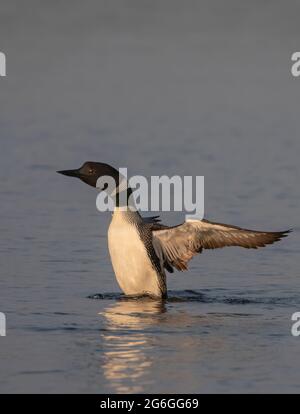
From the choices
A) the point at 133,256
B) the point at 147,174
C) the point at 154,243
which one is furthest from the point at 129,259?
the point at 147,174

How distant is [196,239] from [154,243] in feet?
1.25

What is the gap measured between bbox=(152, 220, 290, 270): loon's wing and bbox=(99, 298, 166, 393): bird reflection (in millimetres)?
602

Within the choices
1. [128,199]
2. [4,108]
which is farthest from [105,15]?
[128,199]

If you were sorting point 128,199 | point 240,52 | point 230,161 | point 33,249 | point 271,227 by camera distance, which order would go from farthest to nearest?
point 240,52, point 230,161, point 271,227, point 33,249, point 128,199

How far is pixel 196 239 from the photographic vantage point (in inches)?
490

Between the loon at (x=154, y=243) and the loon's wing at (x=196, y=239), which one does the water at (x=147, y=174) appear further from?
the loon's wing at (x=196, y=239)

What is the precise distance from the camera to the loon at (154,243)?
12273mm

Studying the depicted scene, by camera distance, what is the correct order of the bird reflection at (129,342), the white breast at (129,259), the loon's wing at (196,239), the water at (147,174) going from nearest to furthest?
the bird reflection at (129,342) < the water at (147,174) < the loon's wing at (196,239) < the white breast at (129,259)

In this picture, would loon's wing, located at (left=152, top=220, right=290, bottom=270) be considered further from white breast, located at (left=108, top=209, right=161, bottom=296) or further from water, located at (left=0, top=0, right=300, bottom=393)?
water, located at (left=0, top=0, right=300, bottom=393)

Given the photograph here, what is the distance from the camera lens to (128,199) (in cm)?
1262

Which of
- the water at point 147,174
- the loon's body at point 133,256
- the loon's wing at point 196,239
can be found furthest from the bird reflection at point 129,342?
the loon's wing at point 196,239

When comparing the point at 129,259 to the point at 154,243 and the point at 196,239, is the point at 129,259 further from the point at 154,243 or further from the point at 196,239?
the point at 196,239
